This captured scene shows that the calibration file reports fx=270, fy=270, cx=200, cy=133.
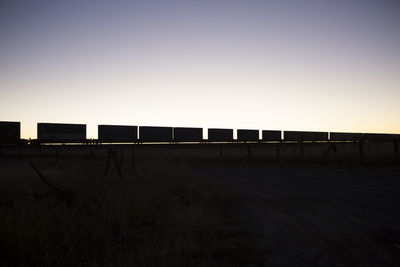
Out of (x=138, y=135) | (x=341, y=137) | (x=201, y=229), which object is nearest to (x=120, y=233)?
(x=201, y=229)

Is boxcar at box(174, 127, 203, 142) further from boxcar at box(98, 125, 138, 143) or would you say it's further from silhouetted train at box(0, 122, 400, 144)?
boxcar at box(98, 125, 138, 143)

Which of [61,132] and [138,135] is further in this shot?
[138,135]

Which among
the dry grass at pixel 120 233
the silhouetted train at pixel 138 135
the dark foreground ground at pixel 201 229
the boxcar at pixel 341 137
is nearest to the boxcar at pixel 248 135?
the silhouetted train at pixel 138 135

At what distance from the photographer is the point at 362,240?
4785mm

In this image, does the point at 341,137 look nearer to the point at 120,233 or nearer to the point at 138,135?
the point at 138,135

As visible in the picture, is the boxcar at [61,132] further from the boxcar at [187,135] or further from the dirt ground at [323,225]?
the dirt ground at [323,225]

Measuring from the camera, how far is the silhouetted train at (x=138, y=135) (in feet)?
108

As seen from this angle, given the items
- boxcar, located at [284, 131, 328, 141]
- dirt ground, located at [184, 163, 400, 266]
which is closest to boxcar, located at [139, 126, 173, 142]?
boxcar, located at [284, 131, 328, 141]

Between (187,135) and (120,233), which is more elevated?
(187,135)

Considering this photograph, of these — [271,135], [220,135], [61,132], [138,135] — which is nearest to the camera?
[61,132]

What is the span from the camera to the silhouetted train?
33.0 meters

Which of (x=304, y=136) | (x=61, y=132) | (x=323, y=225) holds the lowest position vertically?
(x=323, y=225)

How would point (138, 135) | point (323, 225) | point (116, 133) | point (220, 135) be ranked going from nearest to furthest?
1. point (323, 225)
2. point (116, 133)
3. point (138, 135)
4. point (220, 135)

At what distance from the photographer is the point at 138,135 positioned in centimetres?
3928
